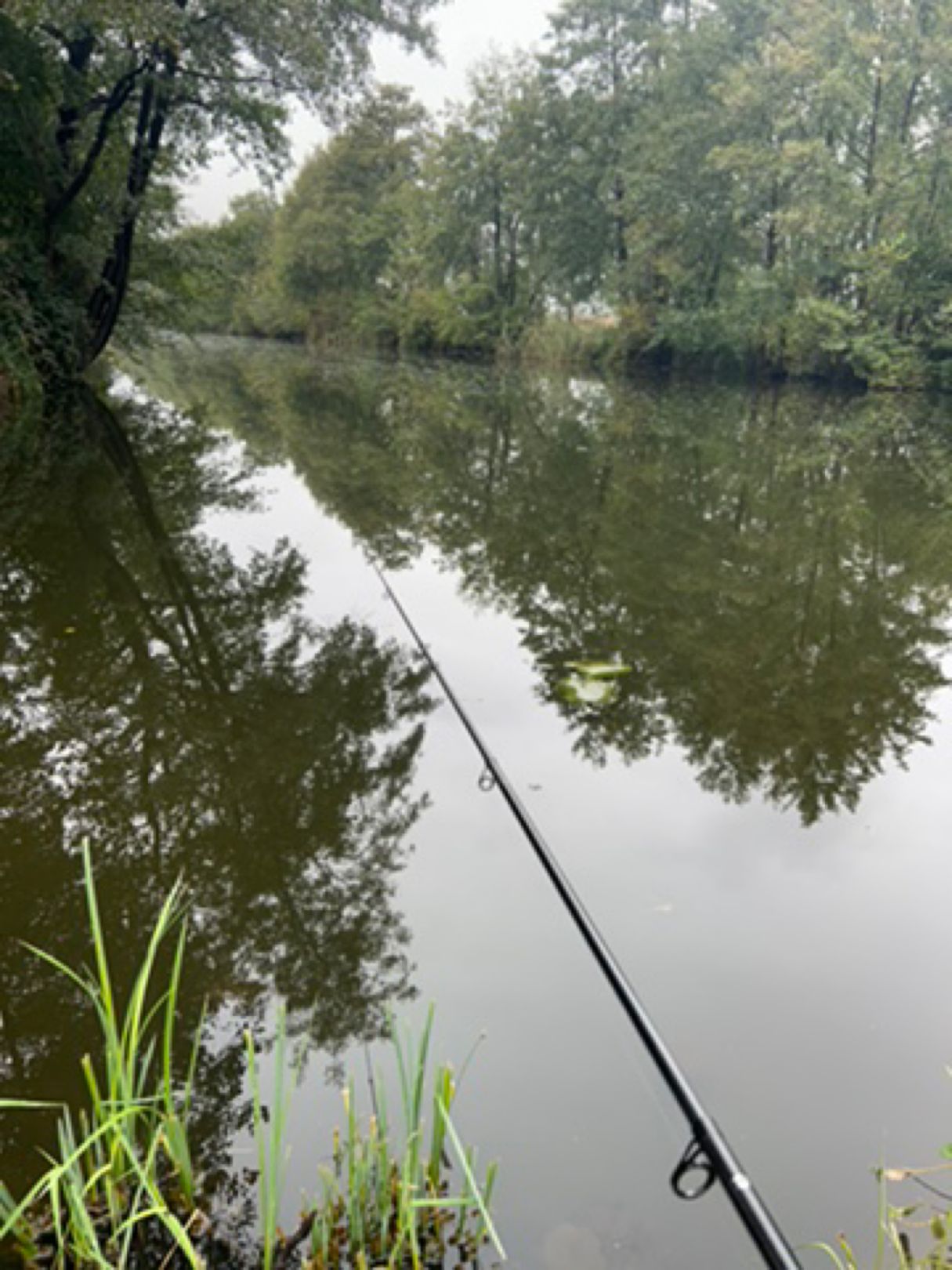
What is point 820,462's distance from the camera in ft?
37.4

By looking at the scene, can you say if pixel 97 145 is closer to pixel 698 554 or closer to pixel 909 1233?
pixel 698 554

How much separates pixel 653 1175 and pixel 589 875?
1.12 m

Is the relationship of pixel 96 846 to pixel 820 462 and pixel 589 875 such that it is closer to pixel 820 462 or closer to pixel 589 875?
pixel 589 875

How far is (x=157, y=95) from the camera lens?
13.1 meters

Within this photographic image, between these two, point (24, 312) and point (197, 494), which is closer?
point (197, 494)

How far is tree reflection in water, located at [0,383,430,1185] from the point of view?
2.16 metres

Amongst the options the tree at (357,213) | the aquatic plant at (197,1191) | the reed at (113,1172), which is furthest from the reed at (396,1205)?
the tree at (357,213)

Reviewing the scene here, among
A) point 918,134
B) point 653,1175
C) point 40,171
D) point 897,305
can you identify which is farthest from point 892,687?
point 918,134

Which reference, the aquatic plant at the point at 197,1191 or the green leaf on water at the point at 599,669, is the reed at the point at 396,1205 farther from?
the green leaf on water at the point at 599,669

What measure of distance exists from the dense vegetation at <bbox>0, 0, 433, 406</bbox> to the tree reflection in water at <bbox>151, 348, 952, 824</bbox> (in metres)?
2.93

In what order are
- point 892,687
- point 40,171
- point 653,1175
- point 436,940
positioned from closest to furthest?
point 653,1175
point 436,940
point 892,687
point 40,171

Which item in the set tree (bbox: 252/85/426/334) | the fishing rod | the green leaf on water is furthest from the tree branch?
tree (bbox: 252/85/426/334)

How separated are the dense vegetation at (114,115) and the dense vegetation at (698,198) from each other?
1.82 metres

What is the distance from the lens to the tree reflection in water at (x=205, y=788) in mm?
2156
